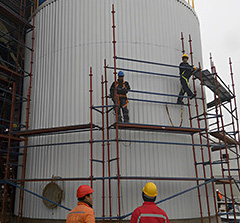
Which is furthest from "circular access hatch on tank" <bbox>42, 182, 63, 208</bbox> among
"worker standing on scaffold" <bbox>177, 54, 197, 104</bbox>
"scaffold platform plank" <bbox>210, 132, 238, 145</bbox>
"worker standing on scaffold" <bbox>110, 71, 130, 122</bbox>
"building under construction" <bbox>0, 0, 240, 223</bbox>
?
"scaffold platform plank" <bbox>210, 132, 238, 145</bbox>

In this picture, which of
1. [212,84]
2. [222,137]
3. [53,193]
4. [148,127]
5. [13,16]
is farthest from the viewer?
[13,16]

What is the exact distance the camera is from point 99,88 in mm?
10789

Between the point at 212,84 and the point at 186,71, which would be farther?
the point at 212,84

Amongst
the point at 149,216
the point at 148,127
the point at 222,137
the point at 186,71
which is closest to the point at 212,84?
the point at 186,71

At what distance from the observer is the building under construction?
9953 millimetres

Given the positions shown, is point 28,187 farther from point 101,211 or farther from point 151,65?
point 151,65

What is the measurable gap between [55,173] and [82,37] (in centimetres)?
558

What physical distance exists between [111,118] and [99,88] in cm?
130

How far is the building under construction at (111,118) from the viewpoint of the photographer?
32.7ft

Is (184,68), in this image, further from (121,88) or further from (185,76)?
(121,88)

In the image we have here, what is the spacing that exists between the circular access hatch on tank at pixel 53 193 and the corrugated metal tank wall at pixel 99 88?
19 centimetres

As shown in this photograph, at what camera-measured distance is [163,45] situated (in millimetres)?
11664

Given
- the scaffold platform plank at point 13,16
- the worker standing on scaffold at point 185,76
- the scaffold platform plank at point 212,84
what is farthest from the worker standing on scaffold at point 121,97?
the scaffold platform plank at point 13,16

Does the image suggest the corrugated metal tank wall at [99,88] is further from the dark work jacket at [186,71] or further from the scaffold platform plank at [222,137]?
the scaffold platform plank at [222,137]
